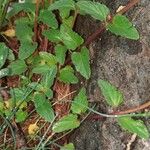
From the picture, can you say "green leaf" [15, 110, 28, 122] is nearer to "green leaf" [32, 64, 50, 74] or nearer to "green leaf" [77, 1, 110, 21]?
"green leaf" [32, 64, 50, 74]

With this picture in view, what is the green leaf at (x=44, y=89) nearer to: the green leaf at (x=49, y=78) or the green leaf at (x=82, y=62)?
the green leaf at (x=49, y=78)

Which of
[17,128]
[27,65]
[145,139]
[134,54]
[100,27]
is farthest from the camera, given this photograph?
[27,65]

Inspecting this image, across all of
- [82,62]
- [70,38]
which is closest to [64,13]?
[70,38]

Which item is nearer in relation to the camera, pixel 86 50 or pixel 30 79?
pixel 86 50

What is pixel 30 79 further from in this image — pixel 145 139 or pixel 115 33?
pixel 145 139

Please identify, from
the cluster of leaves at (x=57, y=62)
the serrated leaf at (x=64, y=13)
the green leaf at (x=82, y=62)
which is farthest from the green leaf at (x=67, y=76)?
the serrated leaf at (x=64, y=13)

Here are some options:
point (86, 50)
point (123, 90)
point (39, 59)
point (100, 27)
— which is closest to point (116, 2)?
point (100, 27)

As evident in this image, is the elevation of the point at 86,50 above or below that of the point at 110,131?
above
